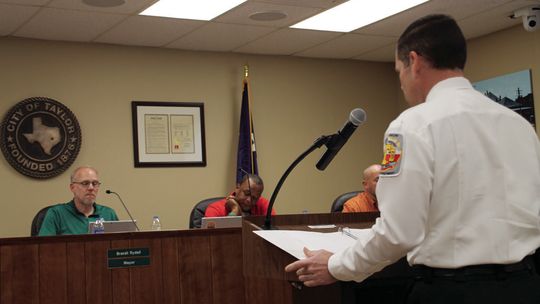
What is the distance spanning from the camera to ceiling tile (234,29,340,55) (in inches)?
265

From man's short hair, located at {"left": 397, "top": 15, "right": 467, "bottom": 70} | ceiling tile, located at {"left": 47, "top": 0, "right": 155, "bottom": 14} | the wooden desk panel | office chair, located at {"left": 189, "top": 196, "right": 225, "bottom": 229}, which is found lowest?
the wooden desk panel

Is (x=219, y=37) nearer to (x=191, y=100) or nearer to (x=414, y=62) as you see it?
(x=191, y=100)

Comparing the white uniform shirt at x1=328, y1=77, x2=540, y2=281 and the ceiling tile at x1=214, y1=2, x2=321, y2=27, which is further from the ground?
the ceiling tile at x1=214, y1=2, x2=321, y2=27

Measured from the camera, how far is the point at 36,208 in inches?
253

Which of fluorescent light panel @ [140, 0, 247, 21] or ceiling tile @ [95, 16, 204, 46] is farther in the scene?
ceiling tile @ [95, 16, 204, 46]

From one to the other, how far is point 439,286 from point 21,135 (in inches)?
209

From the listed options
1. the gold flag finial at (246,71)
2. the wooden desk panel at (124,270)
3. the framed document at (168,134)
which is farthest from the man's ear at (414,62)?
the gold flag finial at (246,71)

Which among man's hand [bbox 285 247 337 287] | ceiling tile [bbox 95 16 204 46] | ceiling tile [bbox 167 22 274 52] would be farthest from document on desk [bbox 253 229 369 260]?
ceiling tile [bbox 167 22 274 52]

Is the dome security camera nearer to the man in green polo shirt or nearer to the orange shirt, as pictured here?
the orange shirt

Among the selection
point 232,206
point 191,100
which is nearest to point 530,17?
point 232,206

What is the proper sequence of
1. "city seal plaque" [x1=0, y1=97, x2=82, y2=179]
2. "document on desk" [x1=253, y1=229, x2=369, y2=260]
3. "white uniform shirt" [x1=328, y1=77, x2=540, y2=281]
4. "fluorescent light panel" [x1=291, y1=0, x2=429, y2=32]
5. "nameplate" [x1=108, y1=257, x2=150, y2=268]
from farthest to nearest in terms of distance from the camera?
"city seal plaque" [x1=0, y1=97, x2=82, y2=179]
"fluorescent light panel" [x1=291, y1=0, x2=429, y2=32]
"nameplate" [x1=108, y1=257, x2=150, y2=268]
"document on desk" [x1=253, y1=229, x2=369, y2=260]
"white uniform shirt" [x1=328, y1=77, x2=540, y2=281]

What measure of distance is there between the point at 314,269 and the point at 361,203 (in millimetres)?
4010

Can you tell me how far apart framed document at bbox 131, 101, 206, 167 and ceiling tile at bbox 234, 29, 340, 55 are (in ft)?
2.52

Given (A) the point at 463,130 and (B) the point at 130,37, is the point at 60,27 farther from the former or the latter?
(A) the point at 463,130
